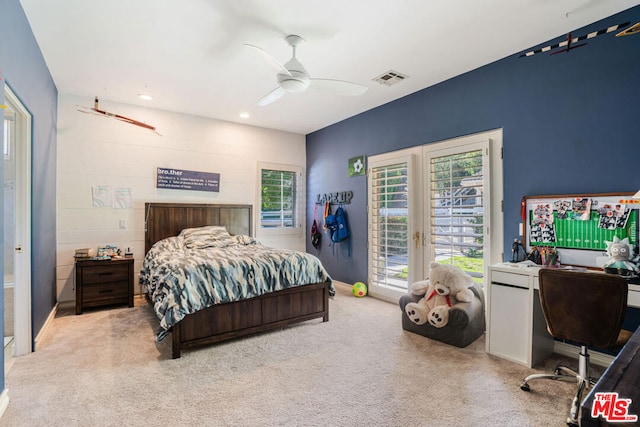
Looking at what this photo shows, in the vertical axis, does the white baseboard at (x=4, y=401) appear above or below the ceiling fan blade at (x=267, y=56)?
below

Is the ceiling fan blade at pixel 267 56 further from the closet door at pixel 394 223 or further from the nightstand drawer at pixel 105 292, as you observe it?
the nightstand drawer at pixel 105 292

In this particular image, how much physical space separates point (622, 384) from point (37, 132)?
446 cm

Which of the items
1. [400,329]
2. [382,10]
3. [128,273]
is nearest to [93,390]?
[128,273]

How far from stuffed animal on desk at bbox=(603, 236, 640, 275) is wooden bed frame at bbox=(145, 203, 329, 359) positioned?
2550mm

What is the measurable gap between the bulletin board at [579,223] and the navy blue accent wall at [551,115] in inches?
3.7

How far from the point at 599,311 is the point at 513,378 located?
2.80 ft

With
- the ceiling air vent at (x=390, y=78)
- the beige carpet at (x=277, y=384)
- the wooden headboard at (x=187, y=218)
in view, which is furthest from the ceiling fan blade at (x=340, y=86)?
the wooden headboard at (x=187, y=218)

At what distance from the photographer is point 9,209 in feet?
11.0

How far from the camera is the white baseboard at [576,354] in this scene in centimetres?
267

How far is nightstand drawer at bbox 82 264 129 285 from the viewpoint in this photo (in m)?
3.99

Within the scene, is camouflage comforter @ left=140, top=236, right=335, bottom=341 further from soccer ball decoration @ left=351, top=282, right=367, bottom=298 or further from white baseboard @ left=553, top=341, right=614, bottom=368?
white baseboard @ left=553, top=341, right=614, bottom=368

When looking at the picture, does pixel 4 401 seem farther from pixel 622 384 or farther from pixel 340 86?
pixel 340 86

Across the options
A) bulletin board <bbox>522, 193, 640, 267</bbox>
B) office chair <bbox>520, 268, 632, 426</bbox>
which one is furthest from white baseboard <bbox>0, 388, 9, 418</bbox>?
bulletin board <bbox>522, 193, 640, 267</bbox>

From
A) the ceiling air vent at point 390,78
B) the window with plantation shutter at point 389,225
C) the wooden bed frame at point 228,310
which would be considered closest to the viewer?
the wooden bed frame at point 228,310
